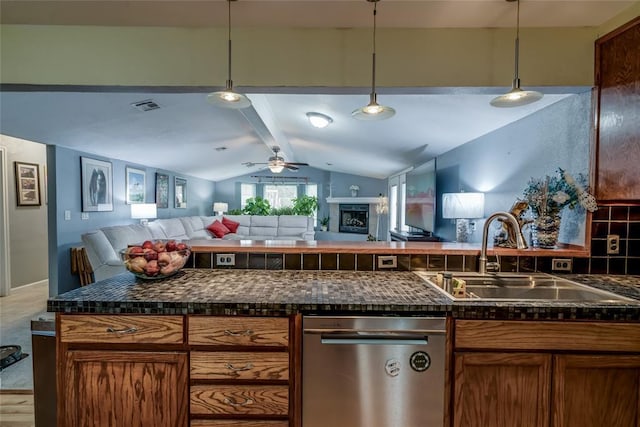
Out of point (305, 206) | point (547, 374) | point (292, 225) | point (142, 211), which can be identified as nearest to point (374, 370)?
point (547, 374)

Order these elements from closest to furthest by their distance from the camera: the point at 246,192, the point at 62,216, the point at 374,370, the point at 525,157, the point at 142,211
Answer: the point at 374,370, the point at 525,157, the point at 62,216, the point at 142,211, the point at 246,192

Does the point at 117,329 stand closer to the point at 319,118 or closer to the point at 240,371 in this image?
the point at 240,371

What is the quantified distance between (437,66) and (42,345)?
2480 millimetres

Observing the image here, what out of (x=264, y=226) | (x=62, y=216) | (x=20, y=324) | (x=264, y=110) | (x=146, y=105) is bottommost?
(x=20, y=324)

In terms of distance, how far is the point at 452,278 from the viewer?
169 centimetres

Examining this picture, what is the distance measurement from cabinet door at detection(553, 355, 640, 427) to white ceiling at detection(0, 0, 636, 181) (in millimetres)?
1471

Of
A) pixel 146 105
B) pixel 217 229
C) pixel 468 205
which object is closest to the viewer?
pixel 468 205

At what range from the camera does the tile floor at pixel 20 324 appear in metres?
2.27

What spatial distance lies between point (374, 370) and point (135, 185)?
5.63m

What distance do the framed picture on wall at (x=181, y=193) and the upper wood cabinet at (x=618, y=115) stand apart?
7.34 metres

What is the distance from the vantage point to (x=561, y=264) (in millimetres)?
1847

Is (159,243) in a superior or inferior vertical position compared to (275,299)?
superior

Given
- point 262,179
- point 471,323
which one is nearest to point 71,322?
point 471,323

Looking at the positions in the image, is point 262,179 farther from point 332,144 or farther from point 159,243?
point 159,243
